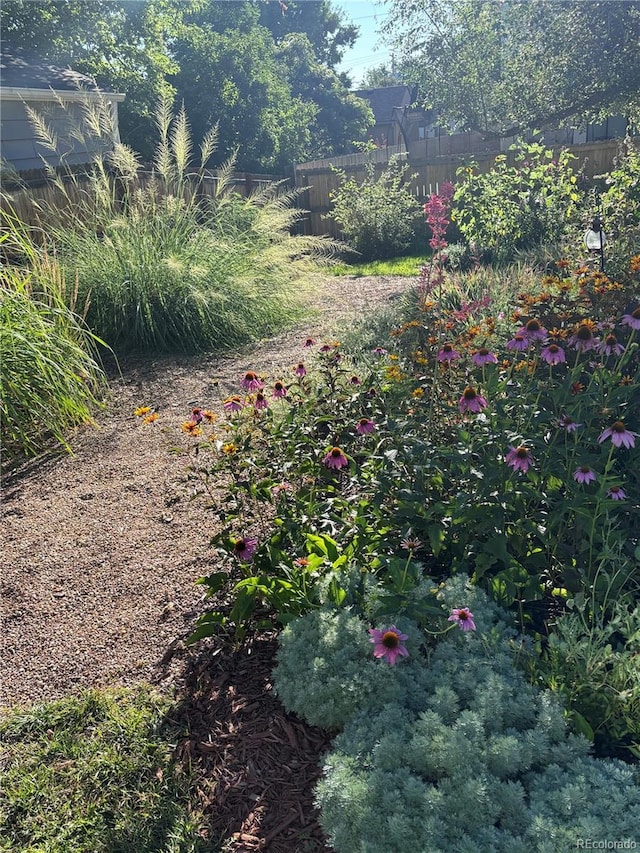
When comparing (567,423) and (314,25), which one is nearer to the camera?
(567,423)

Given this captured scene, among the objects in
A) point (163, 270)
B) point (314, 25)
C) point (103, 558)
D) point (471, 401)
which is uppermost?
point (314, 25)

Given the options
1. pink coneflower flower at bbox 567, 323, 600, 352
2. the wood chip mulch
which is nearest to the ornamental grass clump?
pink coneflower flower at bbox 567, 323, 600, 352

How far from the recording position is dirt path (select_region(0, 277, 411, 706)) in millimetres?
2217

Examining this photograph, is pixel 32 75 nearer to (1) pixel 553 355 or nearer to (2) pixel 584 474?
(1) pixel 553 355

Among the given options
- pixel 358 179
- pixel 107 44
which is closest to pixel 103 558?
pixel 358 179

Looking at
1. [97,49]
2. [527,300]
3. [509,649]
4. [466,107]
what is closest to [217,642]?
[509,649]

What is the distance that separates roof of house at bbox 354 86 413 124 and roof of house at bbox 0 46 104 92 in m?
29.0

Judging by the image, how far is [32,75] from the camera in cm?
1295

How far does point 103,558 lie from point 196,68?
23387 millimetres

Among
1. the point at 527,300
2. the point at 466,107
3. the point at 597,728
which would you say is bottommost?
the point at 597,728

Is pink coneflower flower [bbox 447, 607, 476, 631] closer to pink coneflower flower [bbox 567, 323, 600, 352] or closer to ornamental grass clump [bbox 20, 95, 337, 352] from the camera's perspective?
pink coneflower flower [bbox 567, 323, 600, 352]

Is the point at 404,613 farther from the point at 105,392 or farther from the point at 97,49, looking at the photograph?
the point at 97,49

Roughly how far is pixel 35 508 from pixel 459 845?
2637 mm

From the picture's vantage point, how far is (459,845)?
1216 millimetres
